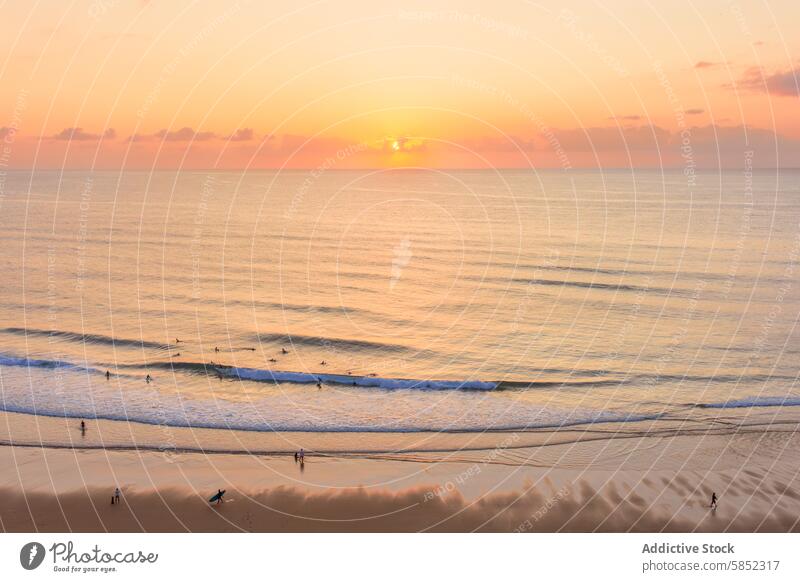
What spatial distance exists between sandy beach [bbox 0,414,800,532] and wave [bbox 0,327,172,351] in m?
16.6

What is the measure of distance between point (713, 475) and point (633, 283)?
45672 mm

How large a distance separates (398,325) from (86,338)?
27.1 metres

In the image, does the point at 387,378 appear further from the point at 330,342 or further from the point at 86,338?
the point at 86,338

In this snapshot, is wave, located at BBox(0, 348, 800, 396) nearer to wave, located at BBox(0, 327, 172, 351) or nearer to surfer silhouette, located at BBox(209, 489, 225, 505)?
wave, located at BBox(0, 327, 172, 351)

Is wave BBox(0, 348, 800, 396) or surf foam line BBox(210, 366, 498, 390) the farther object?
surf foam line BBox(210, 366, 498, 390)

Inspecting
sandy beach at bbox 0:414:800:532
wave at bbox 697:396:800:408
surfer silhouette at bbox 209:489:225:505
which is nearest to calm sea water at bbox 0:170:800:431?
wave at bbox 697:396:800:408

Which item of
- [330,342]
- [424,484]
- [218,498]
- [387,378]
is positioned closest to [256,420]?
[218,498]

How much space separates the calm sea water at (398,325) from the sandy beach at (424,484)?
425 centimetres

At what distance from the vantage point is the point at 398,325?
206ft

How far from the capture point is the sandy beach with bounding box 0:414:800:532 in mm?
28578

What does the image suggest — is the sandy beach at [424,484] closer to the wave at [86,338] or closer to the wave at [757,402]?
the wave at [757,402]

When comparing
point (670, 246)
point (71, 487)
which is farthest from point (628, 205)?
point (71, 487)

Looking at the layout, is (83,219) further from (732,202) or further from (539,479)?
(732,202)

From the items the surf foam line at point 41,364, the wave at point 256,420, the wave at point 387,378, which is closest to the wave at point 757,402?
the wave at point 387,378
